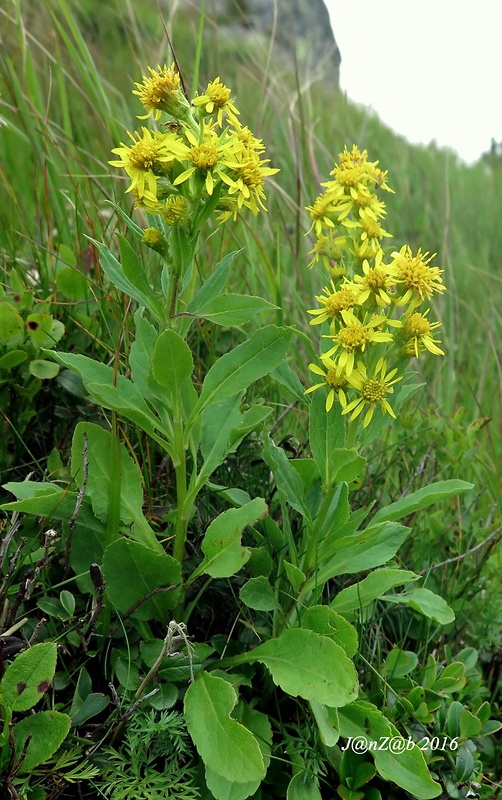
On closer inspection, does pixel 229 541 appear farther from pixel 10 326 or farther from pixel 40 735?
pixel 10 326

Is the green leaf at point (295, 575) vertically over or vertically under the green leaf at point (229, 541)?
under

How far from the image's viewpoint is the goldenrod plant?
1.31m

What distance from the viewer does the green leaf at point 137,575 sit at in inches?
53.0

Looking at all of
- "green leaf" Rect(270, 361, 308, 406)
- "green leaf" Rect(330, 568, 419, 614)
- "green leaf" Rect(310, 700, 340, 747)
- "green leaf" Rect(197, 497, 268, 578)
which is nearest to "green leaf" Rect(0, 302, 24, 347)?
"green leaf" Rect(270, 361, 308, 406)

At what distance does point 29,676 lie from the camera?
1249 mm

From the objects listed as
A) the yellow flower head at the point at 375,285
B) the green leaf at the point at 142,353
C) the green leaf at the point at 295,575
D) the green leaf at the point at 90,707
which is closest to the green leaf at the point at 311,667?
the green leaf at the point at 295,575

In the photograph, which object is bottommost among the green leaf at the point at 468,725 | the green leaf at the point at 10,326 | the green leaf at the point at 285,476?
the green leaf at the point at 468,725

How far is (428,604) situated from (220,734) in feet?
1.95

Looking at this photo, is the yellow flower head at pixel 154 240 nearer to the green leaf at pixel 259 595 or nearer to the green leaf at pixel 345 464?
the green leaf at pixel 345 464

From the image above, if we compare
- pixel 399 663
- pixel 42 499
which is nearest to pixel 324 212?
pixel 42 499

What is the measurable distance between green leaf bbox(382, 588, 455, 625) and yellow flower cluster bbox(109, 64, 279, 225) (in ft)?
2.96

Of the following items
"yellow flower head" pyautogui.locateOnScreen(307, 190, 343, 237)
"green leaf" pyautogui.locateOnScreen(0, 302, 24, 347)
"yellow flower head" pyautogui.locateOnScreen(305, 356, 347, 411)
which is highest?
"yellow flower head" pyautogui.locateOnScreen(307, 190, 343, 237)

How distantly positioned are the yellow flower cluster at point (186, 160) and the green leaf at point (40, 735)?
91cm

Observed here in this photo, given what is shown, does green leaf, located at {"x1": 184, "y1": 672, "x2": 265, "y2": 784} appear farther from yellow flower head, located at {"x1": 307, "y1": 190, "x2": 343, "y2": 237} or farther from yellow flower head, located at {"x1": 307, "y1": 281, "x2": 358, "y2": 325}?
yellow flower head, located at {"x1": 307, "y1": 190, "x2": 343, "y2": 237}
